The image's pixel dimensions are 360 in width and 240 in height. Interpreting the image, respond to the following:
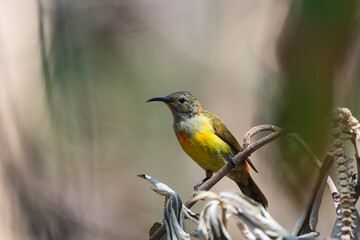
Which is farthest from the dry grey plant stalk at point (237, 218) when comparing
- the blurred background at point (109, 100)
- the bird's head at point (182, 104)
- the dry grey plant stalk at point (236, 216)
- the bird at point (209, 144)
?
the bird's head at point (182, 104)

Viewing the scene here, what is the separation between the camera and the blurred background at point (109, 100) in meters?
2.89

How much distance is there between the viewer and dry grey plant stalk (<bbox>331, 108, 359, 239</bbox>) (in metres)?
0.85

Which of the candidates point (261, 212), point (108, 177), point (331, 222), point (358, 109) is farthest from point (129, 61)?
point (358, 109)

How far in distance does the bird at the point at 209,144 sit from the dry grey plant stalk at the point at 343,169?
1940mm

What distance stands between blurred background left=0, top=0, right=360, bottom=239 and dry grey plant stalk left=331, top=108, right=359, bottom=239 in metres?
1.36

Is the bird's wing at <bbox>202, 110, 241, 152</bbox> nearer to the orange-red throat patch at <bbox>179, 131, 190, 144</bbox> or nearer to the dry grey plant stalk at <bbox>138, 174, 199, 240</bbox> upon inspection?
the orange-red throat patch at <bbox>179, 131, 190, 144</bbox>

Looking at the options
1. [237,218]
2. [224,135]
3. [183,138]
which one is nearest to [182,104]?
[183,138]

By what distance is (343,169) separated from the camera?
88 centimetres

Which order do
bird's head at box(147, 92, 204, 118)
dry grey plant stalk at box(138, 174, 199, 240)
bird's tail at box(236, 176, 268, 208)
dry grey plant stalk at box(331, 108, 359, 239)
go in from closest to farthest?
dry grey plant stalk at box(331, 108, 359, 239), dry grey plant stalk at box(138, 174, 199, 240), bird's tail at box(236, 176, 268, 208), bird's head at box(147, 92, 204, 118)

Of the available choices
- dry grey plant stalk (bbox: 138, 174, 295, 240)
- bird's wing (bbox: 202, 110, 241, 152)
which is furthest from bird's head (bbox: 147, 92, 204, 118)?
dry grey plant stalk (bbox: 138, 174, 295, 240)

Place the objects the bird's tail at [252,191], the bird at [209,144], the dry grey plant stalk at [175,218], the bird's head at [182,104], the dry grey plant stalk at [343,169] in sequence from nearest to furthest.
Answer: the dry grey plant stalk at [343,169]
the dry grey plant stalk at [175,218]
the bird's tail at [252,191]
the bird at [209,144]
the bird's head at [182,104]

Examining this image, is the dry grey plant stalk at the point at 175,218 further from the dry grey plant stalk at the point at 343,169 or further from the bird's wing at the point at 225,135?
the bird's wing at the point at 225,135

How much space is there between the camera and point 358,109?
67 cm

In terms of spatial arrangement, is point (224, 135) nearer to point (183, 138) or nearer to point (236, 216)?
point (183, 138)
